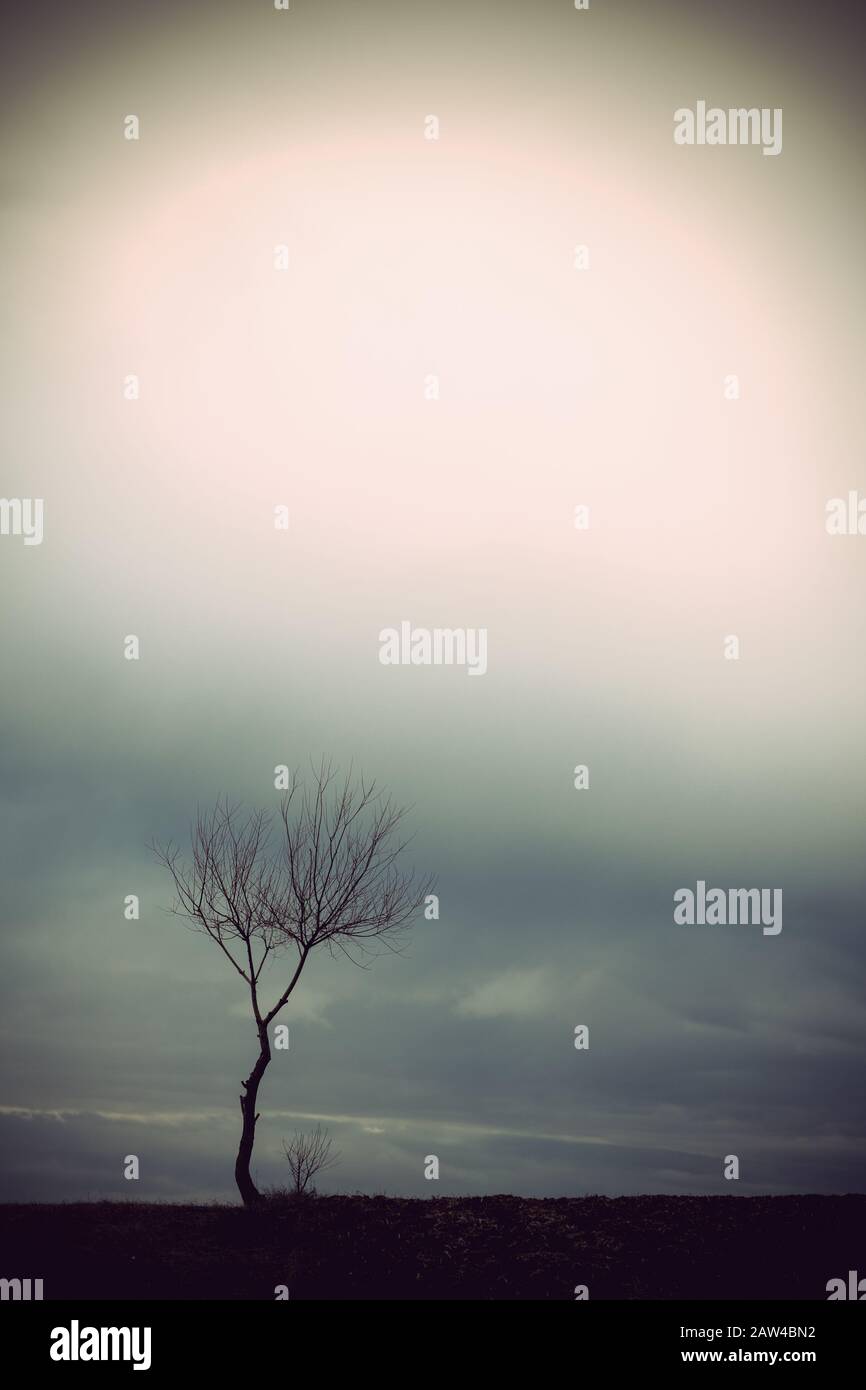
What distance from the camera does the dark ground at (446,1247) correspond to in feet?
73.5

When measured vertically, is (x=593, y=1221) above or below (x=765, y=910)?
below

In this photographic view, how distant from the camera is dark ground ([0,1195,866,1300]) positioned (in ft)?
73.5

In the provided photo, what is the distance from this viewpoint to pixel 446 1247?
23.5 metres

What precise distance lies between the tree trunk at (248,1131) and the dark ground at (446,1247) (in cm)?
53

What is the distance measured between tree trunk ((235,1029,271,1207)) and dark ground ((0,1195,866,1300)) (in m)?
0.53

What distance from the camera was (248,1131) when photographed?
1003 inches

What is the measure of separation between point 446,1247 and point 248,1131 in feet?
14.3

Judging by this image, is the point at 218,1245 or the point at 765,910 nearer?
the point at 218,1245

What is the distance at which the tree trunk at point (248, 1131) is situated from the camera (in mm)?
25438
